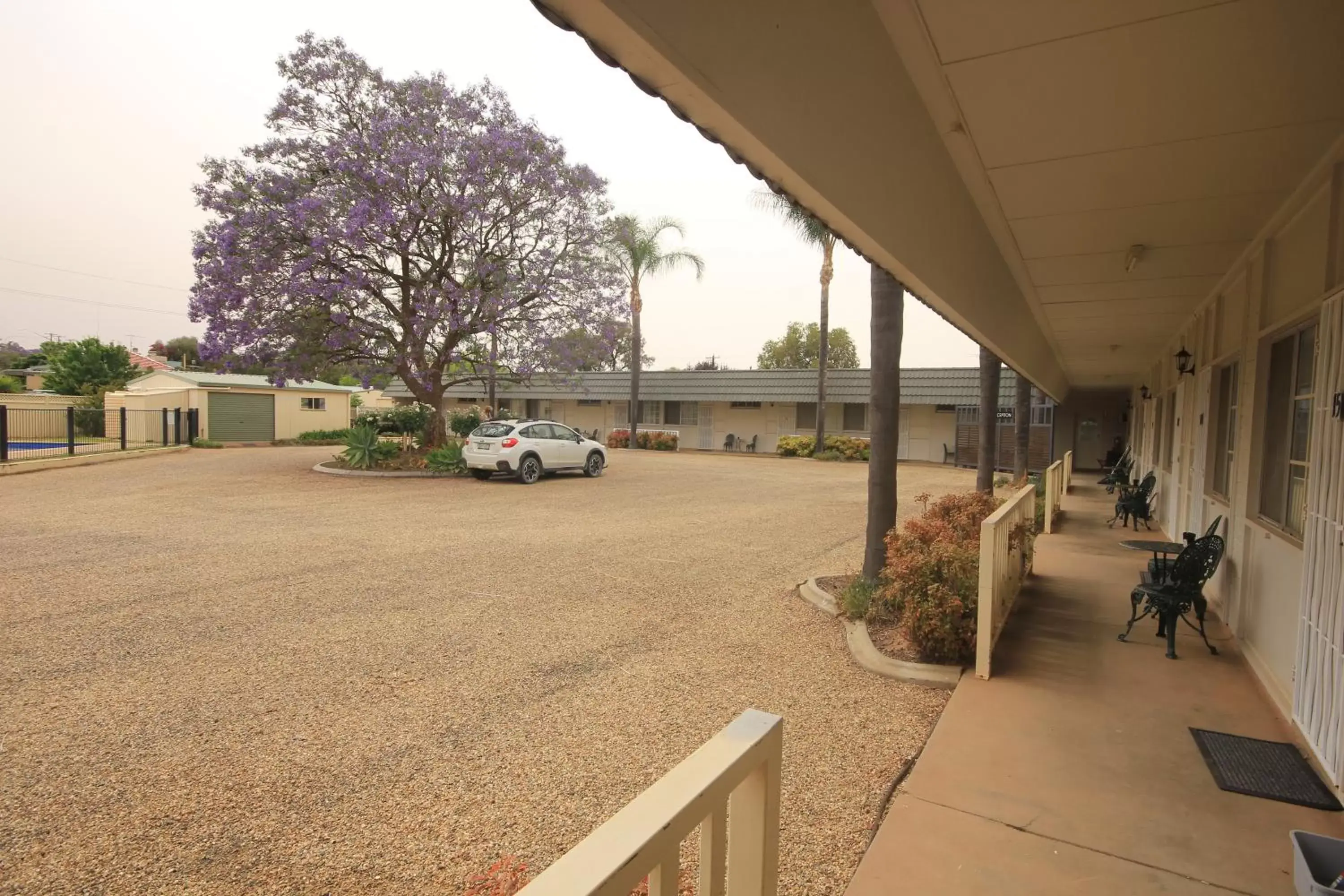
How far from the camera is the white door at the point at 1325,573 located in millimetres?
2979

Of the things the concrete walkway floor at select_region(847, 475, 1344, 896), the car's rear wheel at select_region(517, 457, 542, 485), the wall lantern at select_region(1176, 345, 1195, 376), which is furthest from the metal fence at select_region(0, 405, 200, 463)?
the wall lantern at select_region(1176, 345, 1195, 376)

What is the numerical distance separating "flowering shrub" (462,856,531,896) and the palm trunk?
23.8 metres

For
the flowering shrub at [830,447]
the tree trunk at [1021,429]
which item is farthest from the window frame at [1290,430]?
the flowering shrub at [830,447]

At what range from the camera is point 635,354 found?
95.2ft

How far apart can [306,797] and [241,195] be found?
17.6 m

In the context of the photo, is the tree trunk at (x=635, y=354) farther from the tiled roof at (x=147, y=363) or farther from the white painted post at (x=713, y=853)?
the tiled roof at (x=147, y=363)

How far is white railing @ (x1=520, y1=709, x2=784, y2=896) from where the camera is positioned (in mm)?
979

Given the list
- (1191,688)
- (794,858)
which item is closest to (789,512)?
(1191,688)

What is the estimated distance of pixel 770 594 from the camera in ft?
21.9

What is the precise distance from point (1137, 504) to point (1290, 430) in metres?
6.73

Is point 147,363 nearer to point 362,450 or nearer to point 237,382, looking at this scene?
point 237,382

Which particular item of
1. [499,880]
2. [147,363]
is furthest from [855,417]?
[147,363]

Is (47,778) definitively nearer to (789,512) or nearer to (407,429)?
(789,512)

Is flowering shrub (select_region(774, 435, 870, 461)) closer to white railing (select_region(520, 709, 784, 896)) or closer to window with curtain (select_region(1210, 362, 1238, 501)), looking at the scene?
window with curtain (select_region(1210, 362, 1238, 501))
